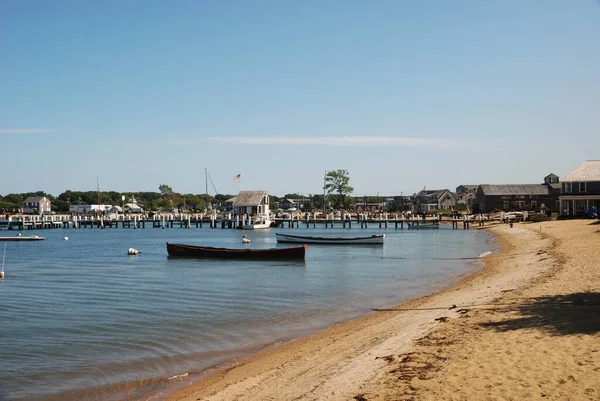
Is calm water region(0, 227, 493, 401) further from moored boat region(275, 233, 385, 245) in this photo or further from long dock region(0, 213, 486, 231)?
long dock region(0, 213, 486, 231)

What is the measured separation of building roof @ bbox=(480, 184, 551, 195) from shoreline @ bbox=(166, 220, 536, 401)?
96119 mm

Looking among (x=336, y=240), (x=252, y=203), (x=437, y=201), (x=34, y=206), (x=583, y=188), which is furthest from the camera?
(x=34, y=206)

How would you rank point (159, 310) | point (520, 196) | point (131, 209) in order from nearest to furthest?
point (159, 310) < point (520, 196) < point (131, 209)

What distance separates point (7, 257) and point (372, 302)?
42.5m

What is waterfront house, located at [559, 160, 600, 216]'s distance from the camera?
2748 inches

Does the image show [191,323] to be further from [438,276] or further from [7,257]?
[7,257]

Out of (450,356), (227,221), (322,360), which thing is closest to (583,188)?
(322,360)

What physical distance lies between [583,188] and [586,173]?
2.38 metres

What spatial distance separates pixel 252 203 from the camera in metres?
110

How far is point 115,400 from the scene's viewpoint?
482 inches

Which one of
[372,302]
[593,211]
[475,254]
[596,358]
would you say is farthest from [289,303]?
[593,211]

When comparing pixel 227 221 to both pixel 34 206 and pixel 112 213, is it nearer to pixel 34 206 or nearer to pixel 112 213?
pixel 112 213

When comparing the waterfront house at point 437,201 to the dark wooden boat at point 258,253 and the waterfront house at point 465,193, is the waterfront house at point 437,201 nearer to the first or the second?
the waterfront house at point 465,193

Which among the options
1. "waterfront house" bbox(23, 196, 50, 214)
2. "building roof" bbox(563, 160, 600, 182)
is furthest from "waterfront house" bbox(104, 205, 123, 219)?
"building roof" bbox(563, 160, 600, 182)
